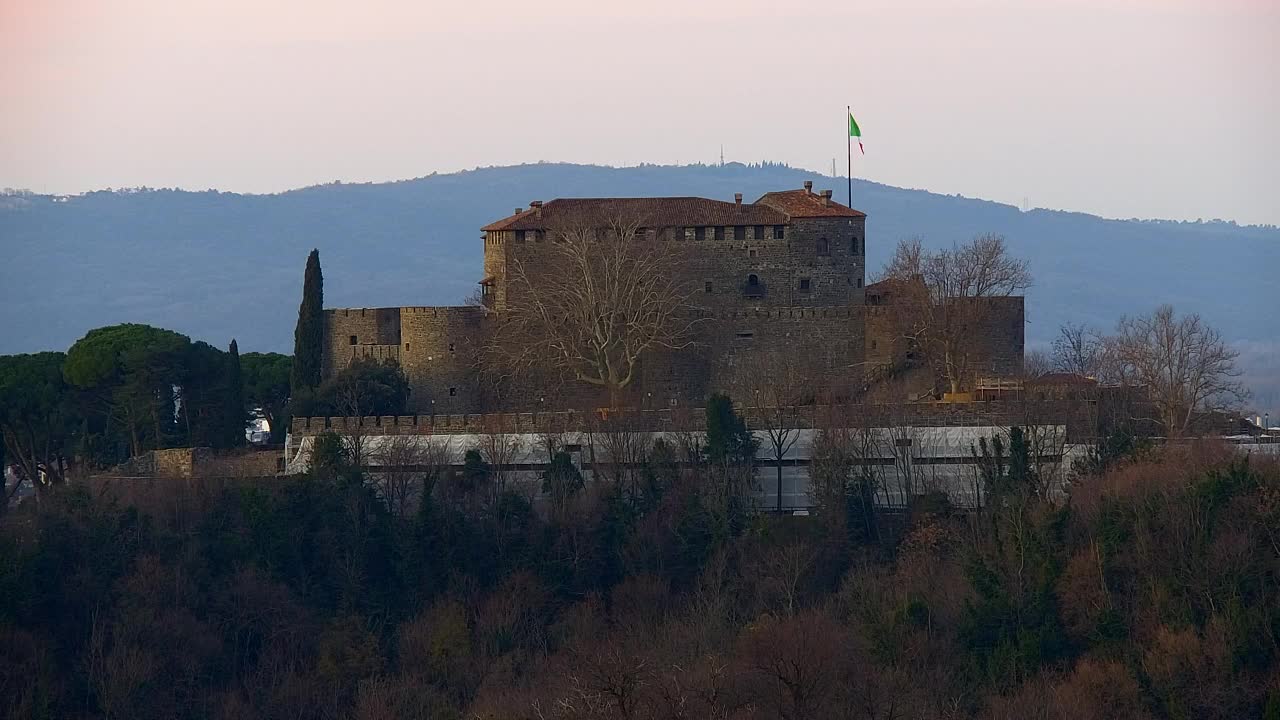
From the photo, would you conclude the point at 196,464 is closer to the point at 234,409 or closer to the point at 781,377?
the point at 234,409

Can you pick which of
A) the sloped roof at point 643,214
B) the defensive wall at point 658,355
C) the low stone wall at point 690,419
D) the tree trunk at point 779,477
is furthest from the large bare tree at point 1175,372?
the sloped roof at point 643,214

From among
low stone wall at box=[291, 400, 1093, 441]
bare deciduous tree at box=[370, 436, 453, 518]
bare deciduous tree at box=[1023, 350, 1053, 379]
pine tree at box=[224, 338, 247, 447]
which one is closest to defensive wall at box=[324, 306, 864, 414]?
pine tree at box=[224, 338, 247, 447]

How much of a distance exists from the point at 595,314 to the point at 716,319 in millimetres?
3005

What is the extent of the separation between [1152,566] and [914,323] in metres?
10.9

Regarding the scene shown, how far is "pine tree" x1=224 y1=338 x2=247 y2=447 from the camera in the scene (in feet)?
172

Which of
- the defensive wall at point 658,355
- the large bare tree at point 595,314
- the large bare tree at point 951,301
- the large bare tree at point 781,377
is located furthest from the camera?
the defensive wall at point 658,355

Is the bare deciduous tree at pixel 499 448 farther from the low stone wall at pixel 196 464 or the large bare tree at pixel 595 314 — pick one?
the low stone wall at pixel 196 464

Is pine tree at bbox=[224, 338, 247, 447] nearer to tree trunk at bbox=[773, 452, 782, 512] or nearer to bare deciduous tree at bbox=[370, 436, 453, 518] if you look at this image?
bare deciduous tree at bbox=[370, 436, 453, 518]

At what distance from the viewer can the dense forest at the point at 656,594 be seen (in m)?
40.9

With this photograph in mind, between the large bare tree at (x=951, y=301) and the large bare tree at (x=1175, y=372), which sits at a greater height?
the large bare tree at (x=951, y=301)

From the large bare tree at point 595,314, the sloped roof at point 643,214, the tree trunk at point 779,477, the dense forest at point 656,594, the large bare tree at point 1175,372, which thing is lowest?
the dense forest at point 656,594

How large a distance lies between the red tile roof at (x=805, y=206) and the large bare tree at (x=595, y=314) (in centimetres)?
361

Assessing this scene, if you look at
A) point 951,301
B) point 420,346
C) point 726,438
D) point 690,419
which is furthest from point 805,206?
point 420,346

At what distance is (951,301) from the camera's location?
174 ft
